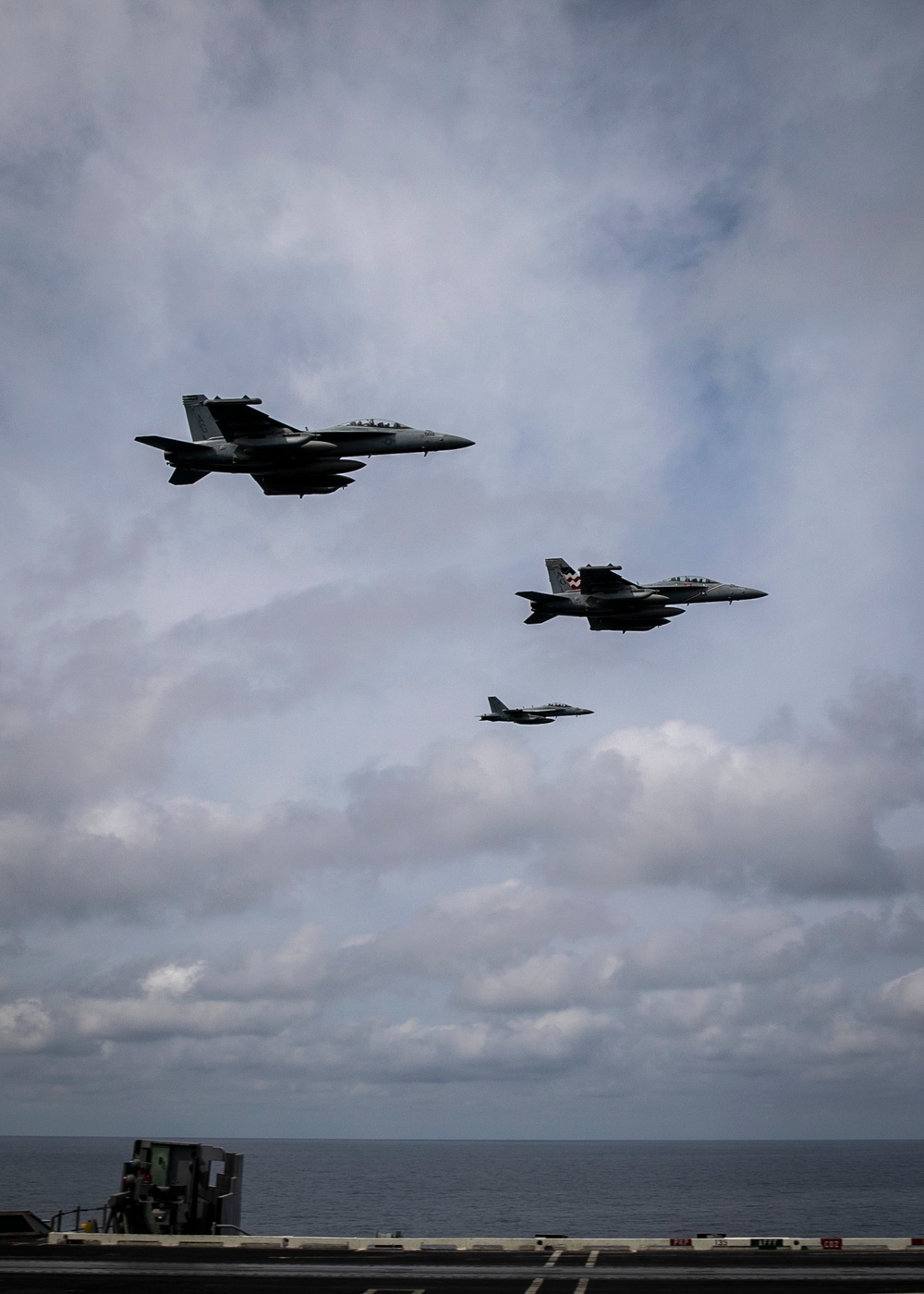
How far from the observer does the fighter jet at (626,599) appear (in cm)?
7938

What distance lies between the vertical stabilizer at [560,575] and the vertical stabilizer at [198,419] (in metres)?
34.2

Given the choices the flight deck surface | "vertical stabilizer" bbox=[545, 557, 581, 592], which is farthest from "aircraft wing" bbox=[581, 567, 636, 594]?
the flight deck surface

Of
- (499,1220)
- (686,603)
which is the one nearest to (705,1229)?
(499,1220)

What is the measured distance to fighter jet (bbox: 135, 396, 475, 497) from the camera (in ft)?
202

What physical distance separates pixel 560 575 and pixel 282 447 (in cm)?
3555

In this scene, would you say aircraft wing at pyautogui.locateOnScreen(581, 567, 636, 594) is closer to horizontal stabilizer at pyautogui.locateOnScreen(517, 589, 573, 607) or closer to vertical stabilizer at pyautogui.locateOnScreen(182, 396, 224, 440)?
horizontal stabilizer at pyautogui.locateOnScreen(517, 589, 573, 607)

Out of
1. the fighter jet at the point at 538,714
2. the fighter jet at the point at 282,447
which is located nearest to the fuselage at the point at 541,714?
the fighter jet at the point at 538,714

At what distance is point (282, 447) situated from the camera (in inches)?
2445

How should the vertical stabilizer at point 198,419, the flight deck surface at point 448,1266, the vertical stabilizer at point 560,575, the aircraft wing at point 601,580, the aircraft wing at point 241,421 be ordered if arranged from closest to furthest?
the flight deck surface at point 448,1266 → the aircraft wing at point 241,421 → the vertical stabilizer at point 198,419 → the aircraft wing at point 601,580 → the vertical stabilizer at point 560,575

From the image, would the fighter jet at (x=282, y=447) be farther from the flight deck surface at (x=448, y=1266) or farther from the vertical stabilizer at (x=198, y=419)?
the flight deck surface at (x=448, y=1266)

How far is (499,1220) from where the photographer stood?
452 ft

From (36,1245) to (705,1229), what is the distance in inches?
4301

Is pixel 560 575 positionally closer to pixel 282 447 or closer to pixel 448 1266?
pixel 282 447

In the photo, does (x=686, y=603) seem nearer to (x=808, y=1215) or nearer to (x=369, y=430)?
(x=369, y=430)
